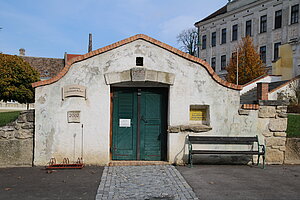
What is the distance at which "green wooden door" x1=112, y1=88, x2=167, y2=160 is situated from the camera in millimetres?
8156

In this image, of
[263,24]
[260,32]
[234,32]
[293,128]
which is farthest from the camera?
[234,32]

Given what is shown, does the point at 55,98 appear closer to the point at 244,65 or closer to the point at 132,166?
the point at 132,166

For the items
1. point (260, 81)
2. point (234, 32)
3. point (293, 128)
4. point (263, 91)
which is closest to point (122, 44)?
point (263, 91)

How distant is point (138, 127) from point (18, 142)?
3.38 meters

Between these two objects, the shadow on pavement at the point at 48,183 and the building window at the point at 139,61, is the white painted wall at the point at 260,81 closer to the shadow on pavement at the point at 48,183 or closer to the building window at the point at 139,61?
the building window at the point at 139,61

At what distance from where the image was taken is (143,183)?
6.09m

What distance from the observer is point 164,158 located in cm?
823

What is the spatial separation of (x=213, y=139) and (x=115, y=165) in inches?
114

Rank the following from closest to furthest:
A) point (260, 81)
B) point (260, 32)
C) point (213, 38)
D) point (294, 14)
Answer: point (260, 81) → point (294, 14) → point (260, 32) → point (213, 38)

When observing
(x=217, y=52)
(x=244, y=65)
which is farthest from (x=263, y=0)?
(x=244, y=65)

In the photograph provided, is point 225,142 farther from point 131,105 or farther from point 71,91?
point 71,91

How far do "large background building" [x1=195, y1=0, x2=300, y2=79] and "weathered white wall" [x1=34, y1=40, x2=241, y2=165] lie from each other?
60.1 ft

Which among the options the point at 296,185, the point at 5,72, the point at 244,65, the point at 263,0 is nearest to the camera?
the point at 296,185

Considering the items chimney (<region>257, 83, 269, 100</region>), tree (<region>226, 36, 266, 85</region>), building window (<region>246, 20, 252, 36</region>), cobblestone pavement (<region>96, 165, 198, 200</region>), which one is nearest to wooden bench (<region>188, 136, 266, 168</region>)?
cobblestone pavement (<region>96, 165, 198, 200</region>)
